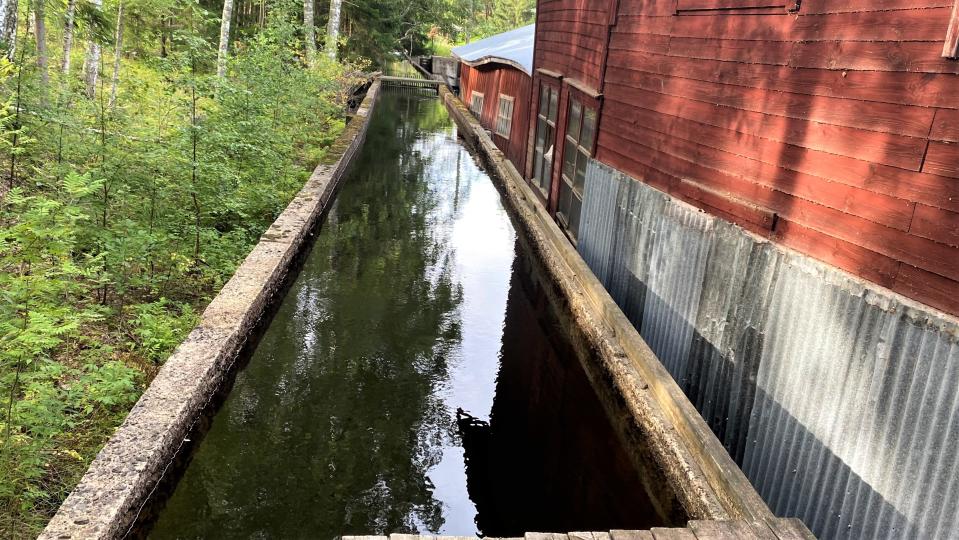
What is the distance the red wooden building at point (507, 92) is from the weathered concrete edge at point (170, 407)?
324 inches

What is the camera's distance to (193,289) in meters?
7.19

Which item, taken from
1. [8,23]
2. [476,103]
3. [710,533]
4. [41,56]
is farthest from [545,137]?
[476,103]

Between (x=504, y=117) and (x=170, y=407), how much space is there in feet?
50.5

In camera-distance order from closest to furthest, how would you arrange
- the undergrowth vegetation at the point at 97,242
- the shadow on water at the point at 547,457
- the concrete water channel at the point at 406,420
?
1. the undergrowth vegetation at the point at 97,242
2. the concrete water channel at the point at 406,420
3. the shadow on water at the point at 547,457

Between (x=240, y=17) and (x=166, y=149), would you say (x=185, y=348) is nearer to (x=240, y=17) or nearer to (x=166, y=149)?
(x=166, y=149)

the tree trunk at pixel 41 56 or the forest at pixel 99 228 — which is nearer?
the forest at pixel 99 228

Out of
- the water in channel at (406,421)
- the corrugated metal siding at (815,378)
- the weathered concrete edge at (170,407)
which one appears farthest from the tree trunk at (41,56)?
the corrugated metal siding at (815,378)

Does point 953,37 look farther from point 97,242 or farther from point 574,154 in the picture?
point 574,154

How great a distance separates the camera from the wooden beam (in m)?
3.18

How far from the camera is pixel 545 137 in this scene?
13.1 meters

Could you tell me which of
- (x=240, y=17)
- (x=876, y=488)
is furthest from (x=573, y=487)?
(x=240, y=17)

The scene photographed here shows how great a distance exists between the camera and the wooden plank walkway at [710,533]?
3326 mm

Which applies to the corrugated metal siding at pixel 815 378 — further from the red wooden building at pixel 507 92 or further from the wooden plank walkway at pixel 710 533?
the red wooden building at pixel 507 92

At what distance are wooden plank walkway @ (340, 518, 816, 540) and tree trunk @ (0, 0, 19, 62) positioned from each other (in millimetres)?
7290
